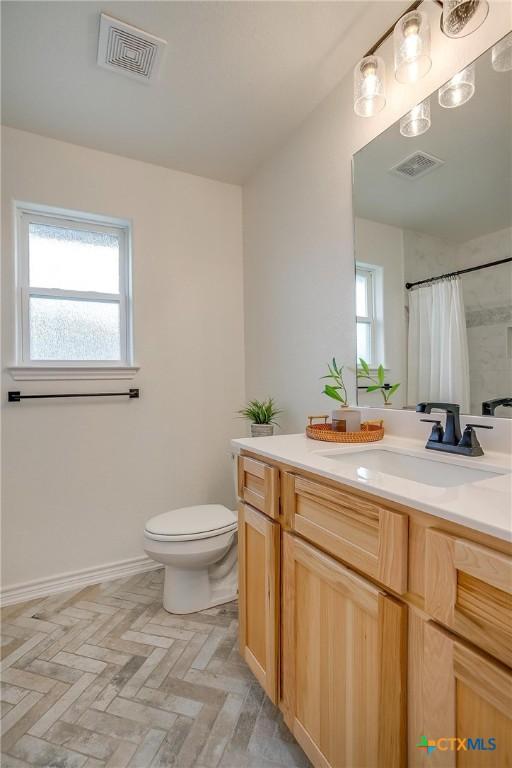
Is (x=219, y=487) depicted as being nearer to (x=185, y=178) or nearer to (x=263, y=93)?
(x=185, y=178)

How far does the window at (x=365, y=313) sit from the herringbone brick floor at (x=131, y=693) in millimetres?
1350

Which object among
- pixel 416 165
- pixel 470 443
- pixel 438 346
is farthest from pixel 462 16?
pixel 470 443

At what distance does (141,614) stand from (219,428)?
115 centimetres

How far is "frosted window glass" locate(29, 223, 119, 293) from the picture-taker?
2.12 m

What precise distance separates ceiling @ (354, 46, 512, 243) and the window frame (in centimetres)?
152

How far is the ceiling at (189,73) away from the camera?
135 centimetres

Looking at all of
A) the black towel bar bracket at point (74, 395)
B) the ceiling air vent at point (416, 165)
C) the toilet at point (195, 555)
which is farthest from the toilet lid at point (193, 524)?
the ceiling air vent at point (416, 165)

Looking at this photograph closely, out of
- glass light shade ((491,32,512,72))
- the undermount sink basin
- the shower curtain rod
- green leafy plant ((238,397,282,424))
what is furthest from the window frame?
glass light shade ((491,32,512,72))

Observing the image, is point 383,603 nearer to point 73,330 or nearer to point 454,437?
point 454,437

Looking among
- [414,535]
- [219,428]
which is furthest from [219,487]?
[414,535]

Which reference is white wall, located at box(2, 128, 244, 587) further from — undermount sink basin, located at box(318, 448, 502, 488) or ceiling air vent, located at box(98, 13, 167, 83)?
undermount sink basin, located at box(318, 448, 502, 488)

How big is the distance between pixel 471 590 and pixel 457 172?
50.0 inches

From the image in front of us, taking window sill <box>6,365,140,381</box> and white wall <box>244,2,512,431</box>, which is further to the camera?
window sill <box>6,365,140,381</box>

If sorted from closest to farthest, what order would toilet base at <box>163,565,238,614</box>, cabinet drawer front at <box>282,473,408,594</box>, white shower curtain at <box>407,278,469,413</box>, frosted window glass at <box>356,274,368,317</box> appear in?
cabinet drawer front at <box>282,473,408,594</box> < white shower curtain at <box>407,278,469,413</box> < frosted window glass at <box>356,274,368,317</box> < toilet base at <box>163,565,238,614</box>
